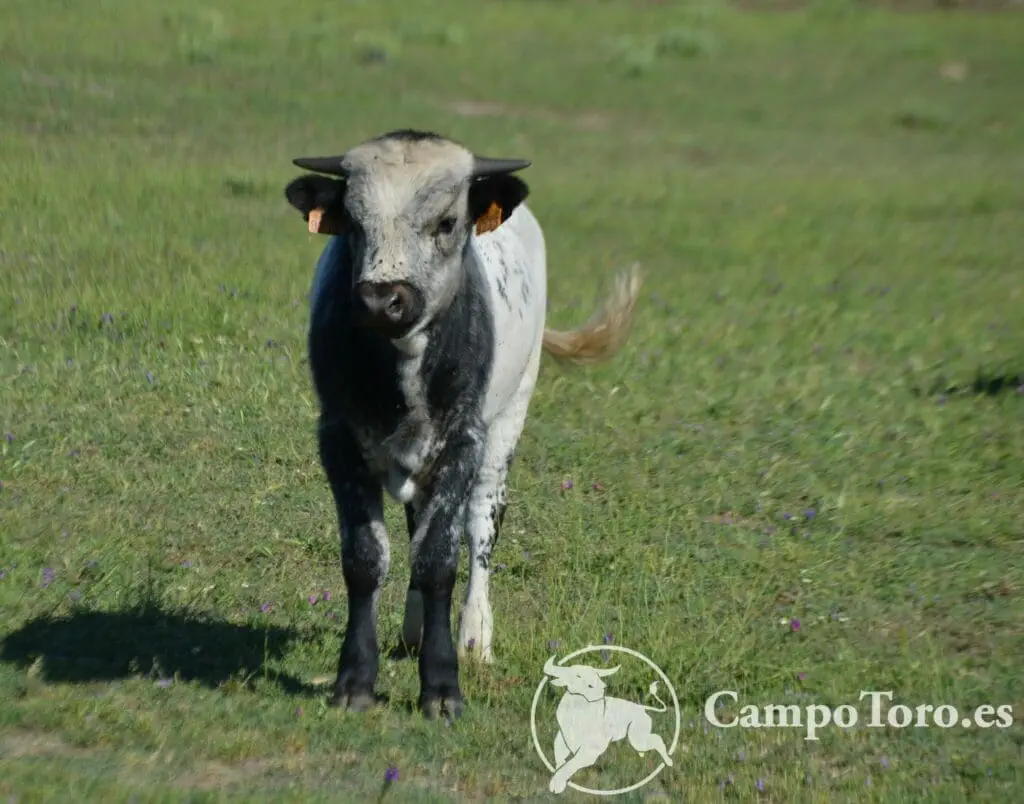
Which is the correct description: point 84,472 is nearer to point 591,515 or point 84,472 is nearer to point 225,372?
point 225,372

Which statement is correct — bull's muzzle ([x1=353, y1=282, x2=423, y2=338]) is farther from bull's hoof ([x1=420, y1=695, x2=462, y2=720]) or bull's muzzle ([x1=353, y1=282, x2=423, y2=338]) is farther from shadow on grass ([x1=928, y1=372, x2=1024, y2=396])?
shadow on grass ([x1=928, y1=372, x2=1024, y2=396])

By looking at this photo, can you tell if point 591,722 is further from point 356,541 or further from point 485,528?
point 485,528

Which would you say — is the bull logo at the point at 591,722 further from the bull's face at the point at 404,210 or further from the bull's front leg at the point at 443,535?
the bull's face at the point at 404,210

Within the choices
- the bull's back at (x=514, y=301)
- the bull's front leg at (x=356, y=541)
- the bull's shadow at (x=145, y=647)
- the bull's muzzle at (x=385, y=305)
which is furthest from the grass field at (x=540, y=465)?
the bull's muzzle at (x=385, y=305)

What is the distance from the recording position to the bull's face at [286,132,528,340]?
6137 millimetres

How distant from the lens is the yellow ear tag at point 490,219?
6.83m

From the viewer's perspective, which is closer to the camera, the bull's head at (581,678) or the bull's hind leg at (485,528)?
the bull's head at (581,678)

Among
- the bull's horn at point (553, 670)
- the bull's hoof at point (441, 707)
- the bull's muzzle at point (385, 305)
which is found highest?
the bull's muzzle at point (385, 305)

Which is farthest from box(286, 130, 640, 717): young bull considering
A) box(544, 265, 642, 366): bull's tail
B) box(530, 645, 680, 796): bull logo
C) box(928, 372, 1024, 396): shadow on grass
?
box(928, 372, 1024, 396): shadow on grass

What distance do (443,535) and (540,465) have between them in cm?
299

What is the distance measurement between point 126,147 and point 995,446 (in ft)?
30.8

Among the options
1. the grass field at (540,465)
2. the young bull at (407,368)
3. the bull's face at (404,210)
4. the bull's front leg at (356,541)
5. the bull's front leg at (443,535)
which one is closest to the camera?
the bull's face at (404,210)

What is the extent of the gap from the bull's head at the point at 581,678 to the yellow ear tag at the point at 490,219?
68.0 inches

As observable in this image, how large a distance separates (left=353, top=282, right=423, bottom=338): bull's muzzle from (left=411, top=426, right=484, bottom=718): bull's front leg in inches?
31.1
